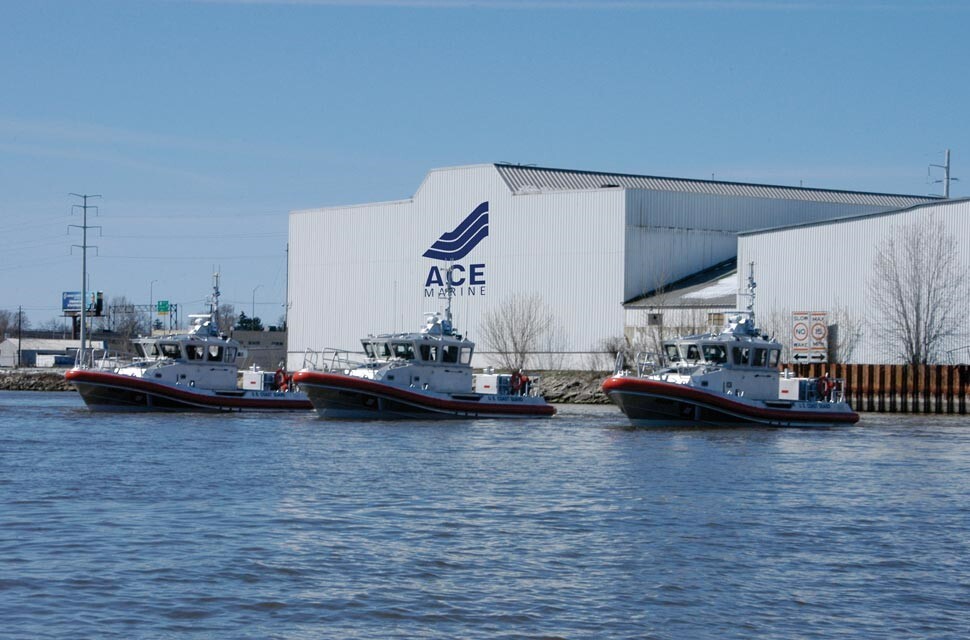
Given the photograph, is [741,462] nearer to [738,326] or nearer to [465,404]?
[738,326]

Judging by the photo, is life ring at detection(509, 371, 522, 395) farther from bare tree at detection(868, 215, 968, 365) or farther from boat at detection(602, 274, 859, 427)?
bare tree at detection(868, 215, 968, 365)

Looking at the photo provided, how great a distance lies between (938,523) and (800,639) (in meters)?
9.24

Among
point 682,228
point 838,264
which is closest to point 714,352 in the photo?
point 838,264

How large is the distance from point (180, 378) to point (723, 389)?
1929 cm

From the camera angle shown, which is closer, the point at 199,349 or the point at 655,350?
the point at 199,349

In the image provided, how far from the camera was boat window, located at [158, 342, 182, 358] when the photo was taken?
171 ft

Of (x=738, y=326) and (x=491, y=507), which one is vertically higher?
(x=738, y=326)

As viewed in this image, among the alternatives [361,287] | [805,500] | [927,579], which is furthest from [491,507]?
[361,287]

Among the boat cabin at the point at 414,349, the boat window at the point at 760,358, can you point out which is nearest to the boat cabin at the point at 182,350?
the boat cabin at the point at 414,349

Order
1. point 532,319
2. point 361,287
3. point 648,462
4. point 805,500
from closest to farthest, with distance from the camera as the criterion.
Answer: point 805,500 → point 648,462 → point 532,319 → point 361,287

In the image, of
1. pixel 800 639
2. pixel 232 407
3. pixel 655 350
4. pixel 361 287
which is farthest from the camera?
pixel 361 287

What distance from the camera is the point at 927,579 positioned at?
718 inches

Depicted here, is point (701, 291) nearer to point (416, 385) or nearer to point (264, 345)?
point (416, 385)

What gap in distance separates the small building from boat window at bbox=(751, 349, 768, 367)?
94.3m
